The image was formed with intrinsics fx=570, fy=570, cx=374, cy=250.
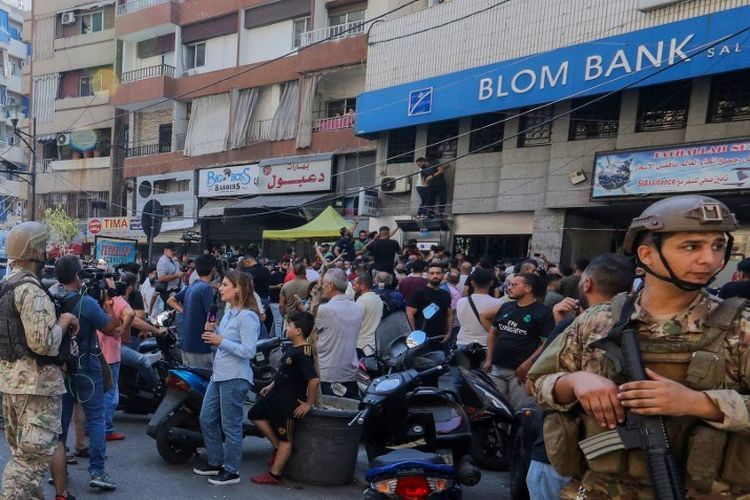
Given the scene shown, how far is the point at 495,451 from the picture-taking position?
5.17 m

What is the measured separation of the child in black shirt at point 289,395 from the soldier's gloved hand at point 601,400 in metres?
2.90

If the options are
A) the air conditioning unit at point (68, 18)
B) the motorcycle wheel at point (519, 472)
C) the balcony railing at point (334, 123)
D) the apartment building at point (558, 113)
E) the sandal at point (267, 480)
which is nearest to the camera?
the motorcycle wheel at point (519, 472)

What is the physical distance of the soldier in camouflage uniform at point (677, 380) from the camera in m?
1.73

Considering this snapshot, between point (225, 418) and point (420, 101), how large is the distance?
484 inches

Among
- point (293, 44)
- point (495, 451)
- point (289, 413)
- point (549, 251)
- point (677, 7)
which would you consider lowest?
point (495, 451)

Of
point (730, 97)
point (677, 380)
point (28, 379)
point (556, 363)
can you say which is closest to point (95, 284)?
point (28, 379)

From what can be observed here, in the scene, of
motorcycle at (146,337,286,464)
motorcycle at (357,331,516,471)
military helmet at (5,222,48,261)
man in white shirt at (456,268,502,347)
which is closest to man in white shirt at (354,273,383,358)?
motorcycle at (357,331,516,471)

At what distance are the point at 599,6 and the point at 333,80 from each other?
9.77 meters

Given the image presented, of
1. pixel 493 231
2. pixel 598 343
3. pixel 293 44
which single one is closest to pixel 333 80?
pixel 293 44

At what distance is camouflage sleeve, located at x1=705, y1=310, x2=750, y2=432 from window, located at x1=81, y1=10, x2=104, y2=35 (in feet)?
109

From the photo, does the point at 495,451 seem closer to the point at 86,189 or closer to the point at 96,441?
the point at 96,441

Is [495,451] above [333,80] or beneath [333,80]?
beneath

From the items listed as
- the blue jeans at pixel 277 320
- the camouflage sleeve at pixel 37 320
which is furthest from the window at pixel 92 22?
the camouflage sleeve at pixel 37 320

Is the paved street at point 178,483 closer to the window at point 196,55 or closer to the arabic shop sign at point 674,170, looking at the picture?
the arabic shop sign at point 674,170
